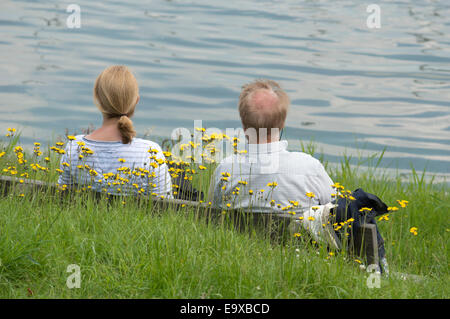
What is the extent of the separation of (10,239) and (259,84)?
1.95 m

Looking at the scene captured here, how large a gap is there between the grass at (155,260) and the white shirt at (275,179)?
327mm

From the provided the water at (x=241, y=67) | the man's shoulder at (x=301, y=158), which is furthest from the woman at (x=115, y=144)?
the water at (x=241, y=67)

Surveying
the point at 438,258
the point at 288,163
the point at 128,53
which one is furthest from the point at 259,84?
the point at 128,53

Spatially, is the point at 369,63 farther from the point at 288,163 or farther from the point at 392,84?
the point at 288,163

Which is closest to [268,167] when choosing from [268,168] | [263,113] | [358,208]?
[268,168]

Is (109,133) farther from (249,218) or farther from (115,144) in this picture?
(249,218)

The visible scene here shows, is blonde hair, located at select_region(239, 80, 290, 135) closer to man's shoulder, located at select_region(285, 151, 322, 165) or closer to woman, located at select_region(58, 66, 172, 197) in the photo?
Result: man's shoulder, located at select_region(285, 151, 322, 165)

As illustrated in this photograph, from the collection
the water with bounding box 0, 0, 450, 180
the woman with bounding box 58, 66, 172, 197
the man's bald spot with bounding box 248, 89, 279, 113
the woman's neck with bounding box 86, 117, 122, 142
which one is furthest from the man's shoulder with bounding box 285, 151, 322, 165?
the water with bounding box 0, 0, 450, 180

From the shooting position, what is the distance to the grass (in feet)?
11.3

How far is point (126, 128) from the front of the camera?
4.91 metres

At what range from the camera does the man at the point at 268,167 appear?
4457mm

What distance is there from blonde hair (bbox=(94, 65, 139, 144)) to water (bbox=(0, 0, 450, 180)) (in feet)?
18.5

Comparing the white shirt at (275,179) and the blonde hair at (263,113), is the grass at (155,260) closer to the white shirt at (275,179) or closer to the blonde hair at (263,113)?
the white shirt at (275,179)

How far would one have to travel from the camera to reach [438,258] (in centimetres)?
511
